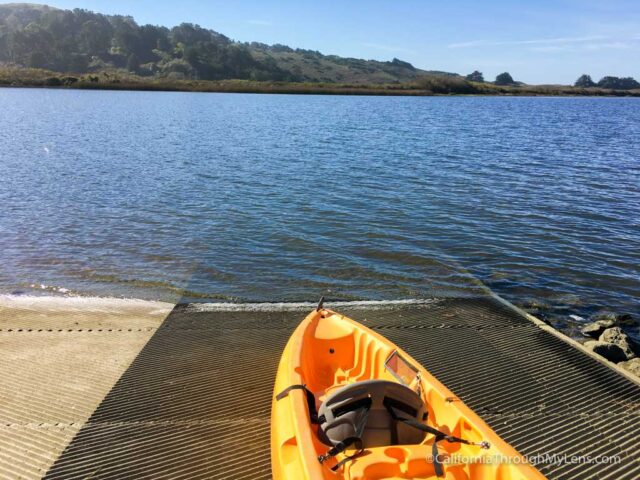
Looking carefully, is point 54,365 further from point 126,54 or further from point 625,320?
point 126,54

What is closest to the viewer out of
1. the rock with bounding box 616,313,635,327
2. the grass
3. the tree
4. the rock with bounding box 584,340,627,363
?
the rock with bounding box 584,340,627,363

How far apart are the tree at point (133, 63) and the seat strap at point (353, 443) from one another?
179591 millimetres

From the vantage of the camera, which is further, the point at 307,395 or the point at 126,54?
the point at 126,54

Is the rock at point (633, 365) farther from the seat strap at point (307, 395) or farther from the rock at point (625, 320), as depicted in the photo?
the seat strap at point (307, 395)

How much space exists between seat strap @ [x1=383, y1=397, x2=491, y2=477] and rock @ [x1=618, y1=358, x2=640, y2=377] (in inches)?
206

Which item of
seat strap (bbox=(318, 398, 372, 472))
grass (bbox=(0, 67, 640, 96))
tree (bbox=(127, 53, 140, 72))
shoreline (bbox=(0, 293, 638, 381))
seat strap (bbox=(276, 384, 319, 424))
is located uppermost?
tree (bbox=(127, 53, 140, 72))

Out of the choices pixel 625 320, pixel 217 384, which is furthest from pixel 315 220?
pixel 217 384

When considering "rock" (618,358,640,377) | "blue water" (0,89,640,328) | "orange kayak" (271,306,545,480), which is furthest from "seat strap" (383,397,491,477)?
"blue water" (0,89,640,328)

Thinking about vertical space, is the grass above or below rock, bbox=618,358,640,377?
above

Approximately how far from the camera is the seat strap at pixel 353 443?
4.36 metres

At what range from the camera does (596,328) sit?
1009 centimetres

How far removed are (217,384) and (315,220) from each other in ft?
34.1

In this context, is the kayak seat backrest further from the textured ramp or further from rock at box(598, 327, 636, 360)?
rock at box(598, 327, 636, 360)

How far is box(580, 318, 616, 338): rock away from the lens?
10078 millimetres
